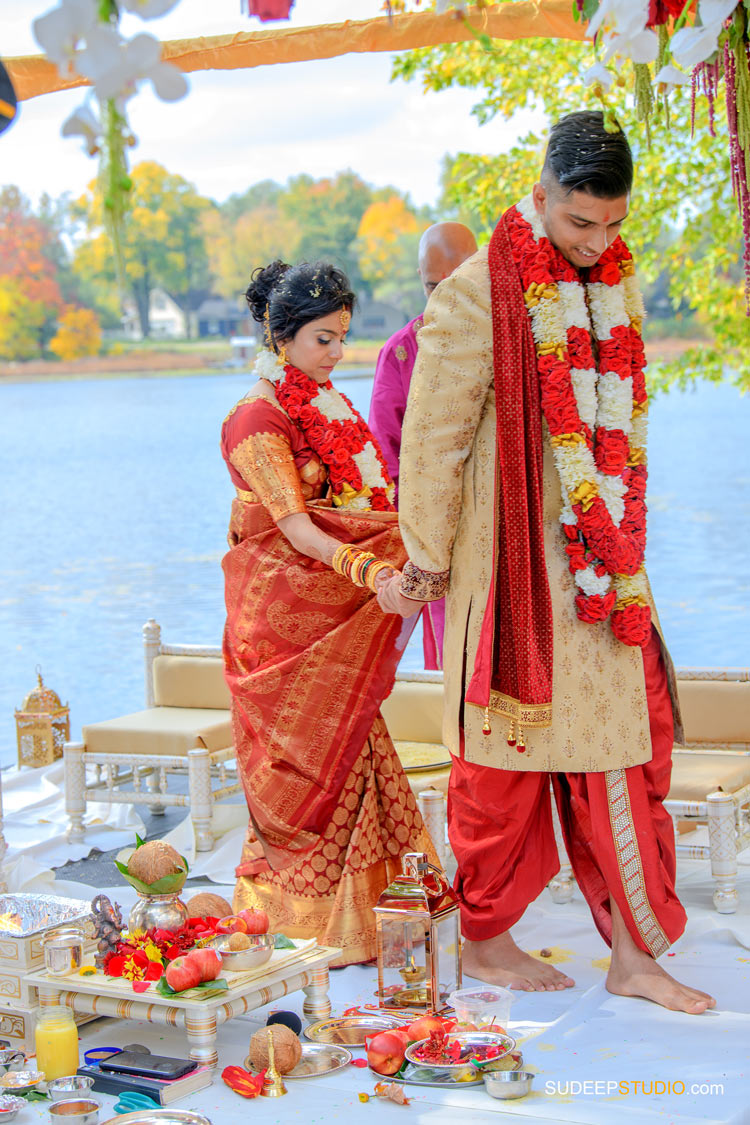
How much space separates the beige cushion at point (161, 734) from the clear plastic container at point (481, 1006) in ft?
7.12

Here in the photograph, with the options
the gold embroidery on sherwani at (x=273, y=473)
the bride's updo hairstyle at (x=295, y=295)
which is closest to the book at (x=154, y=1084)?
the gold embroidery on sherwani at (x=273, y=473)

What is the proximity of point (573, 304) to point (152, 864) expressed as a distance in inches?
63.7

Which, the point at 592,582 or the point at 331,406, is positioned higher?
the point at 331,406

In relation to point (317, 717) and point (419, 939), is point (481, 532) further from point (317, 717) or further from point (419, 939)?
point (419, 939)

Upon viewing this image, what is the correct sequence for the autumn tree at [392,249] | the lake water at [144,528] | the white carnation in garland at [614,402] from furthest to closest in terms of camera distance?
the autumn tree at [392,249], the lake water at [144,528], the white carnation in garland at [614,402]

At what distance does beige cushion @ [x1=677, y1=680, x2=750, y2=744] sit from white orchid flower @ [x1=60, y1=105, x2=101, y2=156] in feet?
11.3

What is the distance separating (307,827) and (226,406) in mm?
23658

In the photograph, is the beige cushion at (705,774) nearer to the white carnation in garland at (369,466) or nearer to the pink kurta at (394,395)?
the pink kurta at (394,395)

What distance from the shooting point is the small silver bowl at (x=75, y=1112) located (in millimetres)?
2615

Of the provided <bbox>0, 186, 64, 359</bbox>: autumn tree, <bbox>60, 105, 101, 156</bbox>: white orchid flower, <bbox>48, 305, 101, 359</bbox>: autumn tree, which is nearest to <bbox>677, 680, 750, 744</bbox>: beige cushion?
<bbox>0, 186, 64, 359</bbox>: autumn tree

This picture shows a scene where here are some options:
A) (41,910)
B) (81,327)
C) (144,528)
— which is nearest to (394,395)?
(41,910)

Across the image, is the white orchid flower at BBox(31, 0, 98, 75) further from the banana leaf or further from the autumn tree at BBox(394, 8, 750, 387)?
the autumn tree at BBox(394, 8, 750, 387)

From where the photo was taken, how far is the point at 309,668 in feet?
12.0

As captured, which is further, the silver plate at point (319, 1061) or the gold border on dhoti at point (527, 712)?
the gold border on dhoti at point (527, 712)
